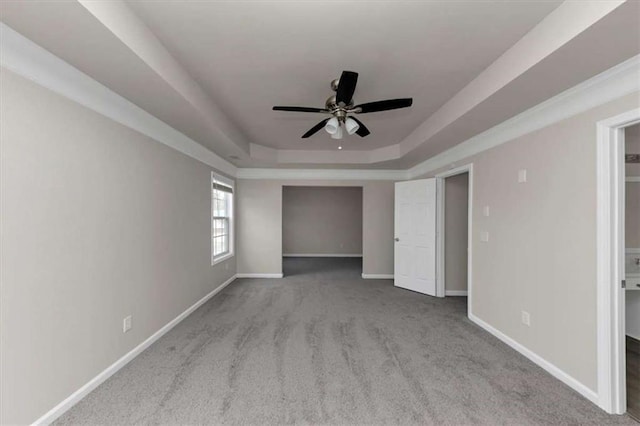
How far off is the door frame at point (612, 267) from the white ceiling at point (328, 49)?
0.55 meters

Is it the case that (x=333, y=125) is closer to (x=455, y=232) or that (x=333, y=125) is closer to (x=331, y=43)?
(x=331, y=43)

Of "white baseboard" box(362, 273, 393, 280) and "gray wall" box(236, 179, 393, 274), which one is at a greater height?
"gray wall" box(236, 179, 393, 274)

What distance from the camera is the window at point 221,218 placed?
4852mm

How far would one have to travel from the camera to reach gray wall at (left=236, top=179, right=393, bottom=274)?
6078 mm

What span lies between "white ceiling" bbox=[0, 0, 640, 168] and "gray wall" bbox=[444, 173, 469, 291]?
1877 millimetres

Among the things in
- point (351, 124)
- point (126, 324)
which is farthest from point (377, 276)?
point (126, 324)

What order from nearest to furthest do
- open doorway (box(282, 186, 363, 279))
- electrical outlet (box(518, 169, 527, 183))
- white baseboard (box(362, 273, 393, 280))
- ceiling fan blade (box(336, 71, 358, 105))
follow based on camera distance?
1. ceiling fan blade (box(336, 71, 358, 105))
2. electrical outlet (box(518, 169, 527, 183))
3. white baseboard (box(362, 273, 393, 280))
4. open doorway (box(282, 186, 363, 279))

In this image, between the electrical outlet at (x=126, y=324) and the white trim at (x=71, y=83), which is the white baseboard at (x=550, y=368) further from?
the white trim at (x=71, y=83)

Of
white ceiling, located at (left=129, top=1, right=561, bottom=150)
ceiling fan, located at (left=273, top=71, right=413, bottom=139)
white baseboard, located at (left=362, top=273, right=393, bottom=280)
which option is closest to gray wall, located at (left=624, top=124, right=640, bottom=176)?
white ceiling, located at (left=129, top=1, right=561, bottom=150)

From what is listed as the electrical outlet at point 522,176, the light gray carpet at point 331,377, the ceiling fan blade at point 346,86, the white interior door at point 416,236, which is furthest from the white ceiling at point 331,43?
the light gray carpet at point 331,377

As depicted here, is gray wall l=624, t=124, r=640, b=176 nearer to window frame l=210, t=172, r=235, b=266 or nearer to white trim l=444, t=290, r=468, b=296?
white trim l=444, t=290, r=468, b=296

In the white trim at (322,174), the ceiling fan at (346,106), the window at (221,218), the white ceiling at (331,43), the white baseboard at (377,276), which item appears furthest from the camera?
the white baseboard at (377,276)

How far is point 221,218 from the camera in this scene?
5.39 metres

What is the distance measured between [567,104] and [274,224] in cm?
489
